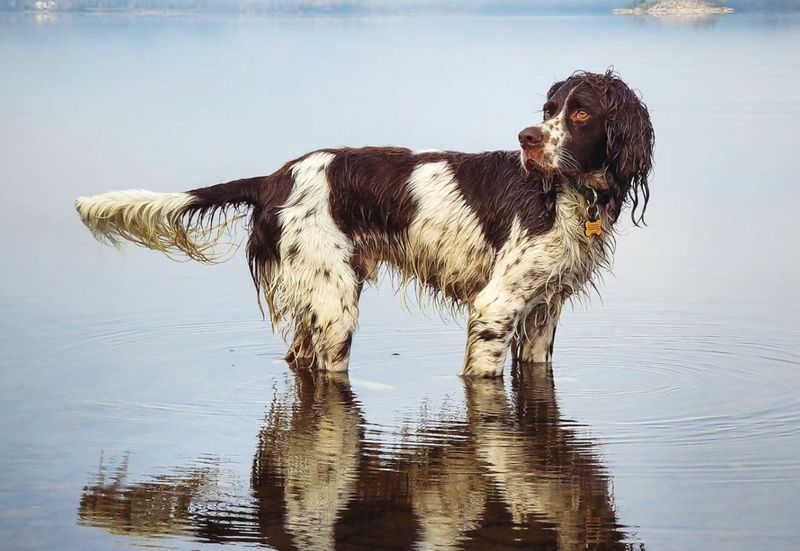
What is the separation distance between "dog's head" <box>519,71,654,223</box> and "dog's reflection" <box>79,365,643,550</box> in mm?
1245

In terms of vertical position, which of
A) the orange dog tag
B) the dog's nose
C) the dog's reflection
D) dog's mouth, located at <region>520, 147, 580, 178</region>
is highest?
the dog's nose

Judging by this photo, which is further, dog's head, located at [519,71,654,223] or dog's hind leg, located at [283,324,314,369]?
dog's hind leg, located at [283,324,314,369]

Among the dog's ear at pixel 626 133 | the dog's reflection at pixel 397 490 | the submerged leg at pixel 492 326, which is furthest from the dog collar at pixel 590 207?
the dog's reflection at pixel 397 490

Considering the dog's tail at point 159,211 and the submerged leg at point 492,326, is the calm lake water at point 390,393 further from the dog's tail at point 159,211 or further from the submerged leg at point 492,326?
the dog's tail at point 159,211

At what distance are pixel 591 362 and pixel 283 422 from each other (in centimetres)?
210

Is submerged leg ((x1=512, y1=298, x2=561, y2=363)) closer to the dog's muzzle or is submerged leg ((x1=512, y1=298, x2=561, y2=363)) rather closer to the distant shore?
the dog's muzzle

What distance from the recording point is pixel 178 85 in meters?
25.5

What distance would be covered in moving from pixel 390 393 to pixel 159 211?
172cm

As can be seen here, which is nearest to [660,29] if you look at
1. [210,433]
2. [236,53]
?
[236,53]

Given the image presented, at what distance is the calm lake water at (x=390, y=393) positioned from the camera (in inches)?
245

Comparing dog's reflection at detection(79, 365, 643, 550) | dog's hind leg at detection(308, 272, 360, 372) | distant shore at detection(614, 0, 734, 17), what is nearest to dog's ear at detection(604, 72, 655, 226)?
dog's reflection at detection(79, 365, 643, 550)

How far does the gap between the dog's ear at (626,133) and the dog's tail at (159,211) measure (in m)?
1.98

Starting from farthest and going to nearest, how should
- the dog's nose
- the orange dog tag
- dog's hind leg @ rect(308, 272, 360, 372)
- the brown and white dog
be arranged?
dog's hind leg @ rect(308, 272, 360, 372) → the orange dog tag → the brown and white dog → the dog's nose

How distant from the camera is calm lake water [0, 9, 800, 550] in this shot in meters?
6.23
